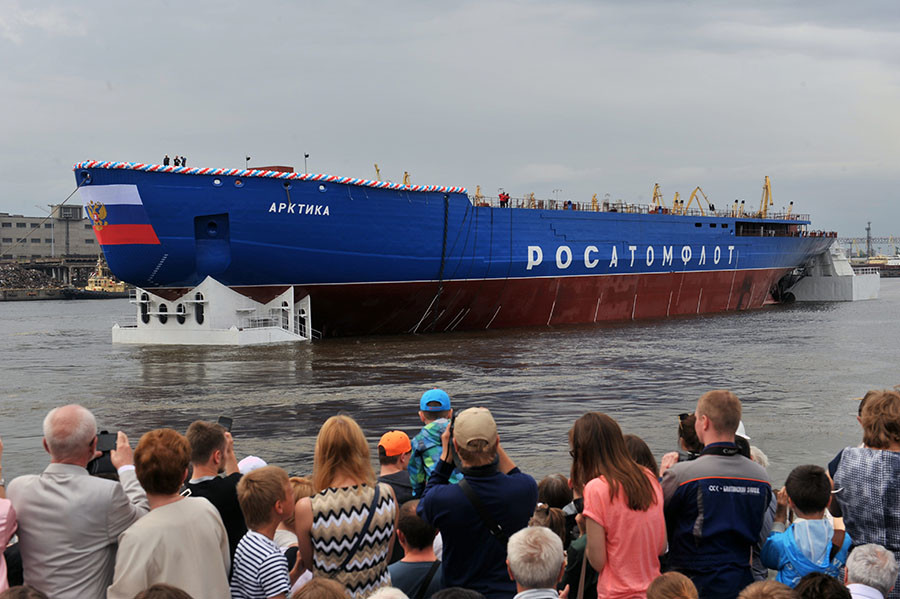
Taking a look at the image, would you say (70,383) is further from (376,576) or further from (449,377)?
(376,576)

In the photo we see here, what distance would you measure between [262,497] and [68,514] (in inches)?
32.5

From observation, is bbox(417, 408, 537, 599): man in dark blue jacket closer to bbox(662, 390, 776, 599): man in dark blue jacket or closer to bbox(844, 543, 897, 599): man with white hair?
bbox(662, 390, 776, 599): man in dark blue jacket

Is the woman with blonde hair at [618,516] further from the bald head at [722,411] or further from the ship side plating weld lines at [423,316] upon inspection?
the ship side plating weld lines at [423,316]

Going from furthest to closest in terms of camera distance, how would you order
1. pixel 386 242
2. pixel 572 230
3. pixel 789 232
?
pixel 789 232
pixel 572 230
pixel 386 242

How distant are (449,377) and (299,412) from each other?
4.80 m

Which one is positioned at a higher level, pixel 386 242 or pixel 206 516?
pixel 386 242

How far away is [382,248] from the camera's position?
27.4m

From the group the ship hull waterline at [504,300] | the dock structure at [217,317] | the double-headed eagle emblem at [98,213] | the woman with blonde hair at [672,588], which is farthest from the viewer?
the ship hull waterline at [504,300]

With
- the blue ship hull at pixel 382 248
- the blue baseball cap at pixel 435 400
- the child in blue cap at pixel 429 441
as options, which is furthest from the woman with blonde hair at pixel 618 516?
the blue ship hull at pixel 382 248

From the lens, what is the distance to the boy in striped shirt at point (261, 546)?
3588 mm

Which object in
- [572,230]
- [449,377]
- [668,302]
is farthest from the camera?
[668,302]

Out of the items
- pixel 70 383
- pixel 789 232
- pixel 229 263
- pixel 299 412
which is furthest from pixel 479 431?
pixel 789 232

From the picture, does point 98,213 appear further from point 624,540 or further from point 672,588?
point 672,588

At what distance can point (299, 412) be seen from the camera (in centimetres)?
1428
